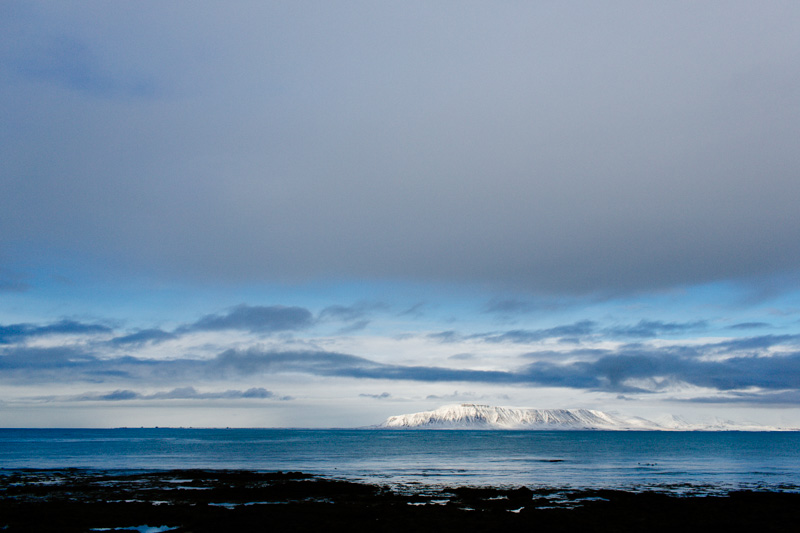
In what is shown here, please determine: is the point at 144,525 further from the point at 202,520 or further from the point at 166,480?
the point at 166,480

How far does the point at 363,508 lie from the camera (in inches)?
1629

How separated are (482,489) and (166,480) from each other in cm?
3483

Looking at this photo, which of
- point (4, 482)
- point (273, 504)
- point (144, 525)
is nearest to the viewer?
point (144, 525)

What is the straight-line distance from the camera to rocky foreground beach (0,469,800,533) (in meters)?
35.3

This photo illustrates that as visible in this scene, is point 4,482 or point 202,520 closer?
point 202,520

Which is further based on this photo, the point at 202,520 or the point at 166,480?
the point at 166,480

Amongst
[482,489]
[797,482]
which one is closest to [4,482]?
[482,489]

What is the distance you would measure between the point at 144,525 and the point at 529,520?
24146mm

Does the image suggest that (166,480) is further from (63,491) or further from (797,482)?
(797,482)

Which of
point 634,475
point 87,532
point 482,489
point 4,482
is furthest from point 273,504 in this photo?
point 634,475

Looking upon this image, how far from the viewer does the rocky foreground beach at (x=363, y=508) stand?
35312mm

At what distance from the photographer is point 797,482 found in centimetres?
6450

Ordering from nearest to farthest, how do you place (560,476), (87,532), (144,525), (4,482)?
1. (87,532)
2. (144,525)
3. (4,482)
4. (560,476)

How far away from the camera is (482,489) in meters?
52.4
